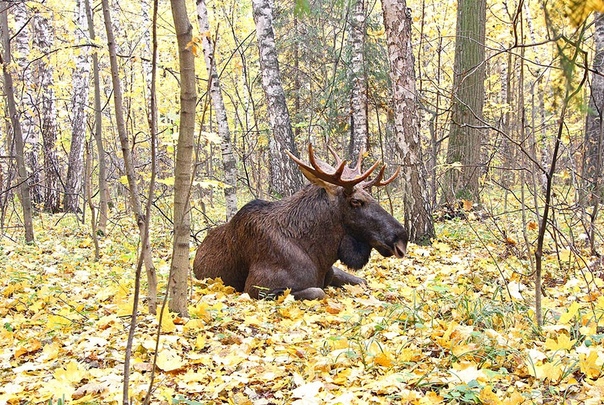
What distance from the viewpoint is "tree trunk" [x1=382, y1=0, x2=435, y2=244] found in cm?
769

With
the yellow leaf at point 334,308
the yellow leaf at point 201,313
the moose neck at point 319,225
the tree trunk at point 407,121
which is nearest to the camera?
the yellow leaf at point 201,313

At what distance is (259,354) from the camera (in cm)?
347

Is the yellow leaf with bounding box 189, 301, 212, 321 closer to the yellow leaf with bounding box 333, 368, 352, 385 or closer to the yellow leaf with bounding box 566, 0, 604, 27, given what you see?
the yellow leaf with bounding box 333, 368, 352, 385

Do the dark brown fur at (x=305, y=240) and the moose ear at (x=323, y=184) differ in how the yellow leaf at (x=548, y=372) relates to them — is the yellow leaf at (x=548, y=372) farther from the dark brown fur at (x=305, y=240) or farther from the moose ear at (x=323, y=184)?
the moose ear at (x=323, y=184)

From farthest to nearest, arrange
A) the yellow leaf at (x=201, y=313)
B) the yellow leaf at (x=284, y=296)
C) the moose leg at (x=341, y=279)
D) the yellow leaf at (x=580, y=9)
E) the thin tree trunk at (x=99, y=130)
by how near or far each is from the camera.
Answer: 1. the thin tree trunk at (x=99, y=130)
2. the moose leg at (x=341, y=279)
3. the yellow leaf at (x=284, y=296)
4. the yellow leaf at (x=201, y=313)
5. the yellow leaf at (x=580, y=9)

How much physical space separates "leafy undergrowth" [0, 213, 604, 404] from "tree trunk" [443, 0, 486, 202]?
444cm

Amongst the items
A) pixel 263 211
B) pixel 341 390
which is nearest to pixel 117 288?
pixel 263 211

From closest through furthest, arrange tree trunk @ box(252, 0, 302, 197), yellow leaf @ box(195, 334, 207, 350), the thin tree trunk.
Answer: yellow leaf @ box(195, 334, 207, 350) → the thin tree trunk → tree trunk @ box(252, 0, 302, 197)

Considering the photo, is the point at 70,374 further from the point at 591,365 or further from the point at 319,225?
the point at 319,225

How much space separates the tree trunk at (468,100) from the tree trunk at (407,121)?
1743mm

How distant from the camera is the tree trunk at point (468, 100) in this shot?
9688 millimetres

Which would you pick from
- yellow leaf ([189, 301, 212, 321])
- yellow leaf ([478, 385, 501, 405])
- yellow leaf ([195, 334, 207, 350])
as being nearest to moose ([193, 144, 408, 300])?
yellow leaf ([189, 301, 212, 321])

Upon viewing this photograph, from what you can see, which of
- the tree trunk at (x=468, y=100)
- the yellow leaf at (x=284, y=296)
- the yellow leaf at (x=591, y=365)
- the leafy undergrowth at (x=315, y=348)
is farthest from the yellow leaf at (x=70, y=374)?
the tree trunk at (x=468, y=100)

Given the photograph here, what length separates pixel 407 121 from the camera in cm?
786
